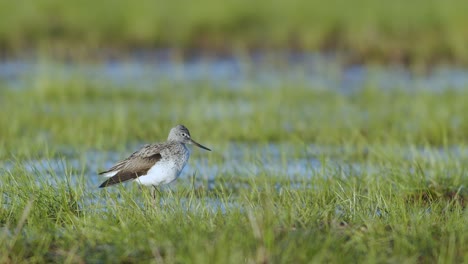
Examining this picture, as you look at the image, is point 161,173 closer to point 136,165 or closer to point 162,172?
point 162,172

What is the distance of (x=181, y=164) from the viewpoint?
8352 millimetres

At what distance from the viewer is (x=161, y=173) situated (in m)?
8.22

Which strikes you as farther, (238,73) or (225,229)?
(238,73)

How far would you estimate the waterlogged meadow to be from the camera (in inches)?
242

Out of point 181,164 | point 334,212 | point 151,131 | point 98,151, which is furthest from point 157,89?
point 334,212

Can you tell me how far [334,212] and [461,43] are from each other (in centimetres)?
1400

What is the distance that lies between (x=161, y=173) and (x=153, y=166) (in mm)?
129

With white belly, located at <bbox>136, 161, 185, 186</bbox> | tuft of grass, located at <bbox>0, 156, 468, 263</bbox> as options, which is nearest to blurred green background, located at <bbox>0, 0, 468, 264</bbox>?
tuft of grass, located at <bbox>0, 156, 468, 263</bbox>

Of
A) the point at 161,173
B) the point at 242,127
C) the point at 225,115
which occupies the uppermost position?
the point at 161,173

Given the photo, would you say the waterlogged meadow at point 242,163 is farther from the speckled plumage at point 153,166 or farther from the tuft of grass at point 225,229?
the speckled plumage at point 153,166

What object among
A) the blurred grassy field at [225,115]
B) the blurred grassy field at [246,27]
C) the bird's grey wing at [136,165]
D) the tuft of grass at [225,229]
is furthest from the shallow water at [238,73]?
the tuft of grass at [225,229]

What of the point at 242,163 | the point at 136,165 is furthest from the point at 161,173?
the point at 242,163

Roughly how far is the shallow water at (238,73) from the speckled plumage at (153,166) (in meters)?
7.35

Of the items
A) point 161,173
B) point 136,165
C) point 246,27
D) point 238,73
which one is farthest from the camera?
point 246,27
